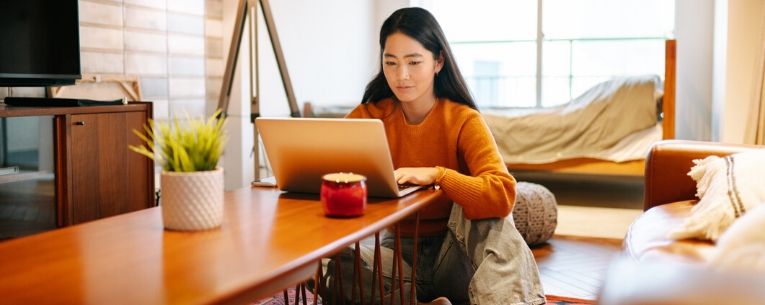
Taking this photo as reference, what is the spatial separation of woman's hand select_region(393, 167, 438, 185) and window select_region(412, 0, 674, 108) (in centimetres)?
489

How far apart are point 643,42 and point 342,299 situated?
5242 mm

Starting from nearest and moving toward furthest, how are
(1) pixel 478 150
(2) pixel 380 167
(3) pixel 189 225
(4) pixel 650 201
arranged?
(3) pixel 189 225, (2) pixel 380 167, (1) pixel 478 150, (4) pixel 650 201

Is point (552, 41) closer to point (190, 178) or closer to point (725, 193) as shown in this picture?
point (725, 193)

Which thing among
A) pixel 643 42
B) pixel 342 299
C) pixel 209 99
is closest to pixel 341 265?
pixel 342 299

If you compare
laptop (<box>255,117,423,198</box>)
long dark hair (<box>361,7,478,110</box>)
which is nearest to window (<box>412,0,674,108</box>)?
long dark hair (<box>361,7,478,110</box>)

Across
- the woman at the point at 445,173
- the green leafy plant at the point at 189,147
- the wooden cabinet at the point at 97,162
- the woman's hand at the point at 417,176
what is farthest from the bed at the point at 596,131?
the green leafy plant at the point at 189,147

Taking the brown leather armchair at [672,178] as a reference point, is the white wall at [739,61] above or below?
above

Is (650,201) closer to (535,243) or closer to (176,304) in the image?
(535,243)

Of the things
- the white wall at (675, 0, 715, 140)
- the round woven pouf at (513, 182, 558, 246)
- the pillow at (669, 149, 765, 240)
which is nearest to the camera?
the pillow at (669, 149, 765, 240)

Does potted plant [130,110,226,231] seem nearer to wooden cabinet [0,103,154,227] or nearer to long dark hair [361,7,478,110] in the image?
long dark hair [361,7,478,110]

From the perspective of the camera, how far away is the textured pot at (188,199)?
1258 mm

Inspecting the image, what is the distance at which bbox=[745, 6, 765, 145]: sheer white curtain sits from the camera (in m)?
4.47

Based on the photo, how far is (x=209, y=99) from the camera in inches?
182

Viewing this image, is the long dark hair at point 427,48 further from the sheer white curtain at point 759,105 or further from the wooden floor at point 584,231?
the sheer white curtain at point 759,105
